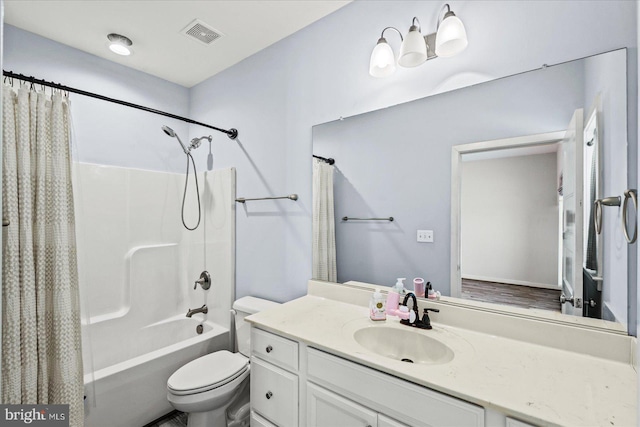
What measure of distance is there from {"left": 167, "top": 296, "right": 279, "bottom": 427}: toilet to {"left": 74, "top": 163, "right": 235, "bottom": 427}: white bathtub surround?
273 mm

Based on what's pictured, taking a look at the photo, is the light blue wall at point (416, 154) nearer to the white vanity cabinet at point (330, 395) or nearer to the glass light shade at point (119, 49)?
the white vanity cabinet at point (330, 395)

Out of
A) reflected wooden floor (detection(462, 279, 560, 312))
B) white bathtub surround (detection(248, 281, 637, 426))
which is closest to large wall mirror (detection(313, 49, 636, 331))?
reflected wooden floor (detection(462, 279, 560, 312))

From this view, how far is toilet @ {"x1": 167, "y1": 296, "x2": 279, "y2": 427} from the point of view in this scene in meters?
1.63

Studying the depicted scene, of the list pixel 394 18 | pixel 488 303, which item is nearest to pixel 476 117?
pixel 394 18

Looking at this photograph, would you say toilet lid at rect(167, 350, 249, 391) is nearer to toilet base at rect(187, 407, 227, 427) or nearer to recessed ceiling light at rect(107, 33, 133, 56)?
toilet base at rect(187, 407, 227, 427)

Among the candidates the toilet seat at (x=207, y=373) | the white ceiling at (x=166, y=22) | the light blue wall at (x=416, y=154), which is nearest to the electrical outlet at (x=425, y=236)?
the light blue wall at (x=416, y=154)

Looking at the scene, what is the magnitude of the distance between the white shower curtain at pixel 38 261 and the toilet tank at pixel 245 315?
883mm

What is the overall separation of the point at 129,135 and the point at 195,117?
58cm

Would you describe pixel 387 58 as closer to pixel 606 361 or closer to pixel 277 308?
pixel 277 308

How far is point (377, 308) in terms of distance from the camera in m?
1.48

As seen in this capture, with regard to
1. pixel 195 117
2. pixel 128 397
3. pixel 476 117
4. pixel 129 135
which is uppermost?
pixel 195 117

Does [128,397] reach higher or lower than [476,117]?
lower

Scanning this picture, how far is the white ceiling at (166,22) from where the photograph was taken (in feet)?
5.84

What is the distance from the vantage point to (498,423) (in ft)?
2.85
